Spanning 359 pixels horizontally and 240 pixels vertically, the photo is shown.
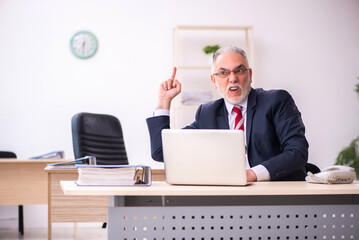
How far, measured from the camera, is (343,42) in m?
5.49

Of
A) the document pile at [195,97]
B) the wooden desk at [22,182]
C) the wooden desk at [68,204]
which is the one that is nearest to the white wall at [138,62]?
the document pile at [195,97]

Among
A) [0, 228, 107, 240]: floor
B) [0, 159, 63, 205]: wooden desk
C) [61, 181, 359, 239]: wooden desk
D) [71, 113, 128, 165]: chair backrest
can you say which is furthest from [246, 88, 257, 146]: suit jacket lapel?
[0, 228, 107, 240]: floor

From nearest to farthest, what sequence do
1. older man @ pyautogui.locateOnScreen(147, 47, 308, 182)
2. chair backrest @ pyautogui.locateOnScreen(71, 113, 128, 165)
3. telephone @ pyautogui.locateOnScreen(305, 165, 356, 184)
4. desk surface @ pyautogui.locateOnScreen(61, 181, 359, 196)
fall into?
1. desk surface @ pyautogui.locateOnScreen(61, 181, 359, 196)
2. telephone @ pyautogui.locateOnScreen(305, 165, 356, 184)
3. older man @ pyautogui.locateOnScreen(147, 47, 308, 182)
4. chair backrest @ pyautogui.locateOnScreen(71, 113, 128, 165)

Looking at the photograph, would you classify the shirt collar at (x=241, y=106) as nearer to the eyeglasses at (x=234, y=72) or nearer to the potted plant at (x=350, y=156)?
the eyeglasses at (x=234, y=72)

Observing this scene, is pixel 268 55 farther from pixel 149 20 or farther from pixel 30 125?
pixel 30 125

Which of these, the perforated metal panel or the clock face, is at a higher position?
the clock face

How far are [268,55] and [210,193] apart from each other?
4071mm

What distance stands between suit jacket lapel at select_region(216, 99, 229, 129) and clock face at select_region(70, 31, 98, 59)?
9.81ft

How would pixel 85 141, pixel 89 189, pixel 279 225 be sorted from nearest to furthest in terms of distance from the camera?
pixel 89 189, pixel 279 225, pixel 85 141

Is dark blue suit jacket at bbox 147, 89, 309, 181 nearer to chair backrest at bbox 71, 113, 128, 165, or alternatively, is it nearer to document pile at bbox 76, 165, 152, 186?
document pile at bbox 76, 165, 152, 186

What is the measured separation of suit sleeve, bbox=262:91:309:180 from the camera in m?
2.07

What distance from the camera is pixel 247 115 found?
7.86ft

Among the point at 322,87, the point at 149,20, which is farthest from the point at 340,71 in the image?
the point at 149,20

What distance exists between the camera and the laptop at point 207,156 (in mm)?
1640
